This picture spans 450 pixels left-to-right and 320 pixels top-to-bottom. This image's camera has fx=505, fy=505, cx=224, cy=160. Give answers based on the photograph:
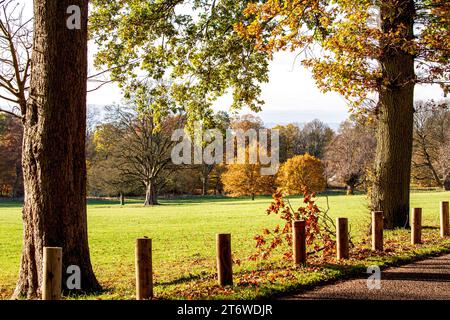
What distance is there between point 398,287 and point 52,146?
20.3 feet

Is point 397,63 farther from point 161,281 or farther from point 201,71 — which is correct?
point 161,281

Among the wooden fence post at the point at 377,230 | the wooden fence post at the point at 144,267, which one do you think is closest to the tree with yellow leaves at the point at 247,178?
the wooden fence post at the point at 377,230

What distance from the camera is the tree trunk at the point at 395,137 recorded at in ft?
52.0

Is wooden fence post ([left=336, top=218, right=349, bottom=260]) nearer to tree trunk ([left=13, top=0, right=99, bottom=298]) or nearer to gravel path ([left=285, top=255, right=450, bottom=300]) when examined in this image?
gravel path ([left=285, top=255, right=450, bottom=300])

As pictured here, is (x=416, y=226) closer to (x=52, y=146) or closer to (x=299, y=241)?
(x=299, y=241)

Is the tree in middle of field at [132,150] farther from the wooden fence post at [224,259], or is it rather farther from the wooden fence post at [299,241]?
the wooden fence post at [224,259]

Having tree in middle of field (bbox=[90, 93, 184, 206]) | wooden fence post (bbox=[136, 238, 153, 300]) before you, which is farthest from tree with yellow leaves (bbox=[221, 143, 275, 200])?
wooden fence post (bbox=[136, 238, 153, 300])

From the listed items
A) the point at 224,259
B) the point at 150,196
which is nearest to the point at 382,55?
the point at 224,259

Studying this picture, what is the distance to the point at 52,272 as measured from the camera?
22.3 feet

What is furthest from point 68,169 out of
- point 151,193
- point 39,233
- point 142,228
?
point 151,193

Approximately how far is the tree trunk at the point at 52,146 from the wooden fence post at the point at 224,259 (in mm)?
2572

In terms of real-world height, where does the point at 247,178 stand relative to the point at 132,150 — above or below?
below

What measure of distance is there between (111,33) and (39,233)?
1058cm
